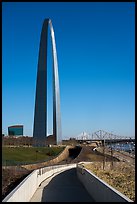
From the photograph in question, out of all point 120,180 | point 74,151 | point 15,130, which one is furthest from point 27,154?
point 15,130

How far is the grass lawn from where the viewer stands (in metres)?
56.9

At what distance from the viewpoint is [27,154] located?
64812mm

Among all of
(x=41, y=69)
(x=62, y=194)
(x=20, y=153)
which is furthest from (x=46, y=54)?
(x=62, y=194)

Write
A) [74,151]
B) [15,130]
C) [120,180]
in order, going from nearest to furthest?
1. [120,180]
2. [74,151]
3. [15,130]

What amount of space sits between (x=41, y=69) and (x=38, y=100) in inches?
250

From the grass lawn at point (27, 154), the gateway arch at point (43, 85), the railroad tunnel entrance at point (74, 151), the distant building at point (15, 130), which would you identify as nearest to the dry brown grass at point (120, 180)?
the grass lawn at point (27, 154)

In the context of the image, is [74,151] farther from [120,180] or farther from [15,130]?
[120,180]

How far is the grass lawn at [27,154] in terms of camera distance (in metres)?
56.9

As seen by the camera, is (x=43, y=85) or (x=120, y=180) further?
(x=43, y=85)

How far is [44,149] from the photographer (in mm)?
76812

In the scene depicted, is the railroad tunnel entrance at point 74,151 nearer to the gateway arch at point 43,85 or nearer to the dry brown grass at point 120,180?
the gateway arch at point 43,85

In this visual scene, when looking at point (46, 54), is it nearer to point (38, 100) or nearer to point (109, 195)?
point (38, 100)

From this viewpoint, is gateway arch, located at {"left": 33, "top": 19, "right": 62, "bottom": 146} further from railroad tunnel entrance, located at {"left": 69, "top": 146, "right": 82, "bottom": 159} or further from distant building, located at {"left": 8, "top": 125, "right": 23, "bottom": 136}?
distant building, located at {"left": 8, "top": 125, "right": 23, "bottom": 136}

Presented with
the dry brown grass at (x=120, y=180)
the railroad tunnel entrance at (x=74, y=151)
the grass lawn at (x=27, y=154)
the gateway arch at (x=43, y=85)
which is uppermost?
the gateway arch at (x=43, y=85)
